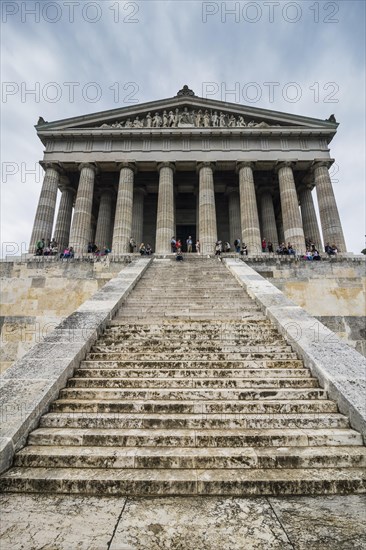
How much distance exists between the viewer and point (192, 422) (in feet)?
15.8

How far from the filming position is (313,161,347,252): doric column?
25.0 meters

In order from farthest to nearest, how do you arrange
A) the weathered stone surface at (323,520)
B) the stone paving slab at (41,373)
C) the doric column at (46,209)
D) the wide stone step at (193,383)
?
the doric column at (46,209) → the wide stone step at (193,383) → the stone paving slab at (41,373) → the weathered stone surface at (323,520)

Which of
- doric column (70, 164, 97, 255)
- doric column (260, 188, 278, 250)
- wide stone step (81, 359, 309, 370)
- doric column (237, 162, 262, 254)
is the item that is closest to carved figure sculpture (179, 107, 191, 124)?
doric column (237, 162, 262, 254)

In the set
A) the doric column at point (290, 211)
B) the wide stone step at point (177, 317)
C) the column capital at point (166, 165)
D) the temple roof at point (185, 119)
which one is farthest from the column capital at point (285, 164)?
the wide stone step at point (177, 317)

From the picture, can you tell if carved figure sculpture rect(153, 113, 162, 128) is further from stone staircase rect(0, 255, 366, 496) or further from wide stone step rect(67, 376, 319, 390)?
wide stone step rect(67, 376, 319, 390)

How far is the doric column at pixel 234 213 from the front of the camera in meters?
29.3

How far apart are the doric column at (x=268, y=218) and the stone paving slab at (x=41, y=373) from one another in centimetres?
2287

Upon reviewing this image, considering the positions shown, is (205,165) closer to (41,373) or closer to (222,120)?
(222,120)

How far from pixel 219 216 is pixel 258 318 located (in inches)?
989

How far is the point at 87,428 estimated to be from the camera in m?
4.79

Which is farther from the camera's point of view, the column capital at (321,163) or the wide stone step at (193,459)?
the column capital at (321,163)

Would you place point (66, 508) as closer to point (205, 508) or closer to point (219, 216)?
point (205, 508)

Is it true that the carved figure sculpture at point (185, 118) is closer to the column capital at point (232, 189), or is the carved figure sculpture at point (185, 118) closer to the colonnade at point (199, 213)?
the colonnade at point (199, 213)

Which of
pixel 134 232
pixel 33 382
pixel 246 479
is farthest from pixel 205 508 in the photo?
pixel 134 232
